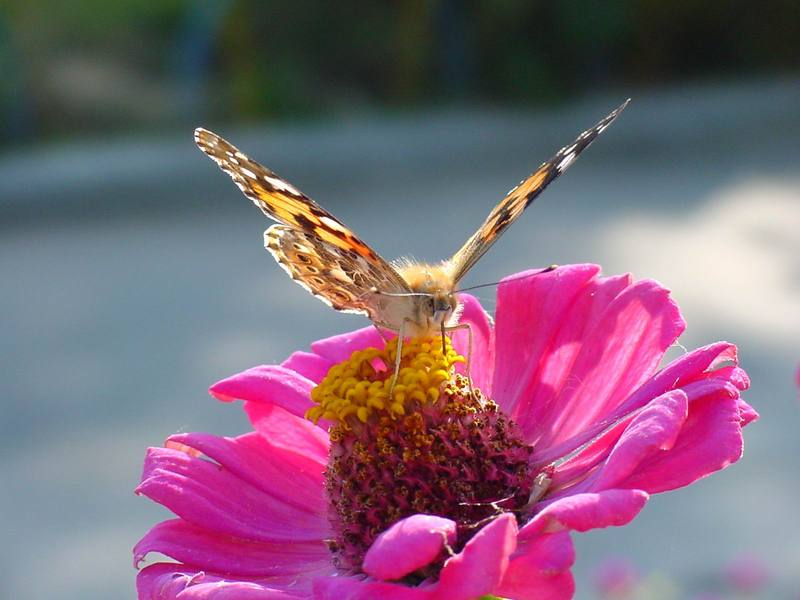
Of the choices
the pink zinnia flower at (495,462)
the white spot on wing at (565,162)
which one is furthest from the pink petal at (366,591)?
the white spot on wing at (565,162)

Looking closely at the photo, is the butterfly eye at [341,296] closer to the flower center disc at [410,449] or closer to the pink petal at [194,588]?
the flower center disc at [410,449]

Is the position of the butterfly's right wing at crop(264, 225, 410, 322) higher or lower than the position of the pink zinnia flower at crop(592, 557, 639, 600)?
higher

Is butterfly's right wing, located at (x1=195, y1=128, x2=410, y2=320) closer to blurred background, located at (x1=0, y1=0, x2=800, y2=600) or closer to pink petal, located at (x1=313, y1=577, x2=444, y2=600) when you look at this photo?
pink petal, located at (x1=313, y1=577, x2=444, y2=600)

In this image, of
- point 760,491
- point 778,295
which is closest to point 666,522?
point 760,491

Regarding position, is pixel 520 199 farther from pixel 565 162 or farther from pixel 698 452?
pixel 698 452

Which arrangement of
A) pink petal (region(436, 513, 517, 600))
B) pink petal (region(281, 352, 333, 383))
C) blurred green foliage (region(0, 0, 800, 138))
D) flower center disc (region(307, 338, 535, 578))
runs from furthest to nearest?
blurred green foliage (region(0, 0, 800, 138)) < pink petal (region(281, 352, 333, 383)) < flower center disc (region(307, 338, 535, 578)) < pink petal (region(436, 513, 517, 600))

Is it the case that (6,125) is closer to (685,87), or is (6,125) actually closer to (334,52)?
(334,52)

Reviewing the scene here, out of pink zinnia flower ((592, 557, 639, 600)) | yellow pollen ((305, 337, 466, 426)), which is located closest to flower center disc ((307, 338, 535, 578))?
yellow pollen ((305, 337, 466, 426))
